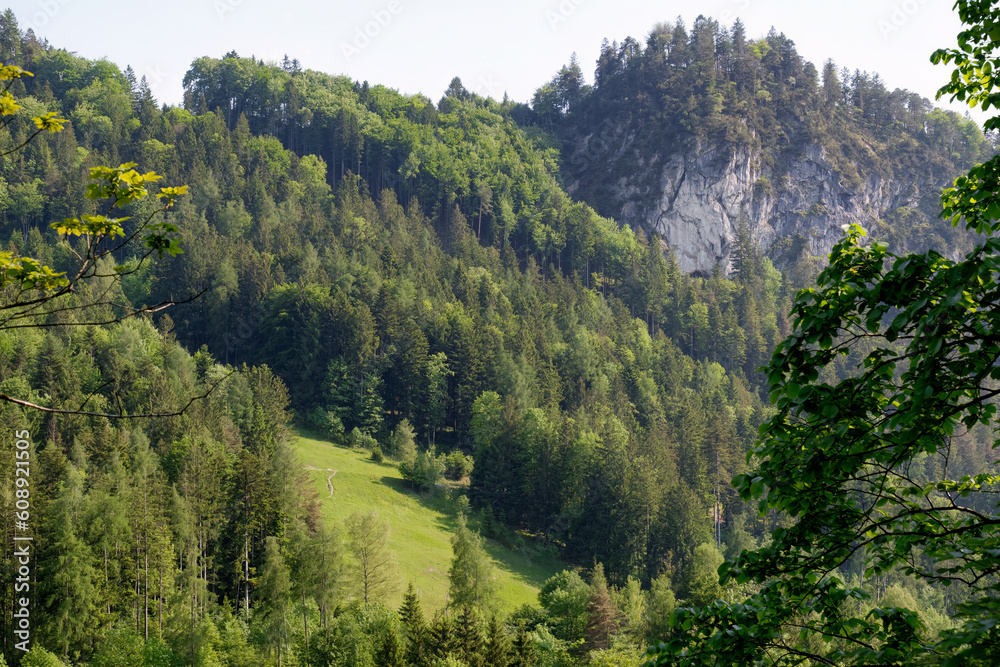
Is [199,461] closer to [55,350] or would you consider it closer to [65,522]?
[65,522]

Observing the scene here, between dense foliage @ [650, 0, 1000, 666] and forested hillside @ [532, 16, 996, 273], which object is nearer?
dense foliage @ [650, 0, 1000, 666]

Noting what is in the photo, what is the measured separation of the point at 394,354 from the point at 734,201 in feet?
291

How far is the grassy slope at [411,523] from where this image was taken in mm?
53909

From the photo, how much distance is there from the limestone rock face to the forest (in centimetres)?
419

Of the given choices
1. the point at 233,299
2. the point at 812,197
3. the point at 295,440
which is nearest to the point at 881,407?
the point at 295,440

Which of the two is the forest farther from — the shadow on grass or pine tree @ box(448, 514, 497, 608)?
the shadow on grass

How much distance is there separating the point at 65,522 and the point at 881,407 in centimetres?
4549

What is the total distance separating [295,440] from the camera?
235 feet

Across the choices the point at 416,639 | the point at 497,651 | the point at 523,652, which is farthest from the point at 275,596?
the point at 523,652

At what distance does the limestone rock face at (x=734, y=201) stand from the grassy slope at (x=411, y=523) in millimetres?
93401

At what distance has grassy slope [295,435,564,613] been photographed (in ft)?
177

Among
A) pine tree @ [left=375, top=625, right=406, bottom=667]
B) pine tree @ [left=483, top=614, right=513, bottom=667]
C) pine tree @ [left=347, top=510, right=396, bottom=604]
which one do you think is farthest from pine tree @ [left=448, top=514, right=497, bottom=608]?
pine tree @ [left=375, top=625, right=406, bottom=667]

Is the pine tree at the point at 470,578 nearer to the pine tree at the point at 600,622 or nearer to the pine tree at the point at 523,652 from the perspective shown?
the pine tree at the point at 600,622

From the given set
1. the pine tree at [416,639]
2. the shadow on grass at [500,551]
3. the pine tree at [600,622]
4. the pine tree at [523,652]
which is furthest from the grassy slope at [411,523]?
the pine tree at [523,652]
